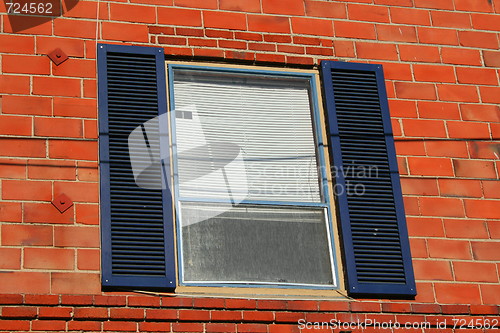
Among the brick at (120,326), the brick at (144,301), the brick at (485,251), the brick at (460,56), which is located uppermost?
the brick at (460,56)

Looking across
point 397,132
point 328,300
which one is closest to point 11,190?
point 328,300

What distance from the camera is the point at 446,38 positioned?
9.17 meters

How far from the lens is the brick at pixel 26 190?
7.63 m

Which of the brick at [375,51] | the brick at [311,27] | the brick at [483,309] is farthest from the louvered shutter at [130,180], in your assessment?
the brick at [483,309]

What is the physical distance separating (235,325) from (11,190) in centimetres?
176

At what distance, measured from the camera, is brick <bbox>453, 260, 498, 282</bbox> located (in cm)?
810

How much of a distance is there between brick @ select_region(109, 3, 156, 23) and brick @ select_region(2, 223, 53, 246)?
1.89 m

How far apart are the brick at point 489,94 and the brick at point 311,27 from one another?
4.21 ft

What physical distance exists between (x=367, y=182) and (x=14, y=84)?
2645 millimetres

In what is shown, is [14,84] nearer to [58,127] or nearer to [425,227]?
[58,127]

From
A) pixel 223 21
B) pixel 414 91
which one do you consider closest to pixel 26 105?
pixel 223 21

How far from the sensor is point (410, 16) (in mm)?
9203

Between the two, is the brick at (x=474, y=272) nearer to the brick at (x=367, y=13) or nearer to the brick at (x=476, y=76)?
the brick at (x=476, y=76)

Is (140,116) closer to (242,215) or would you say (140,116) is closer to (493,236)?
(242,215)
